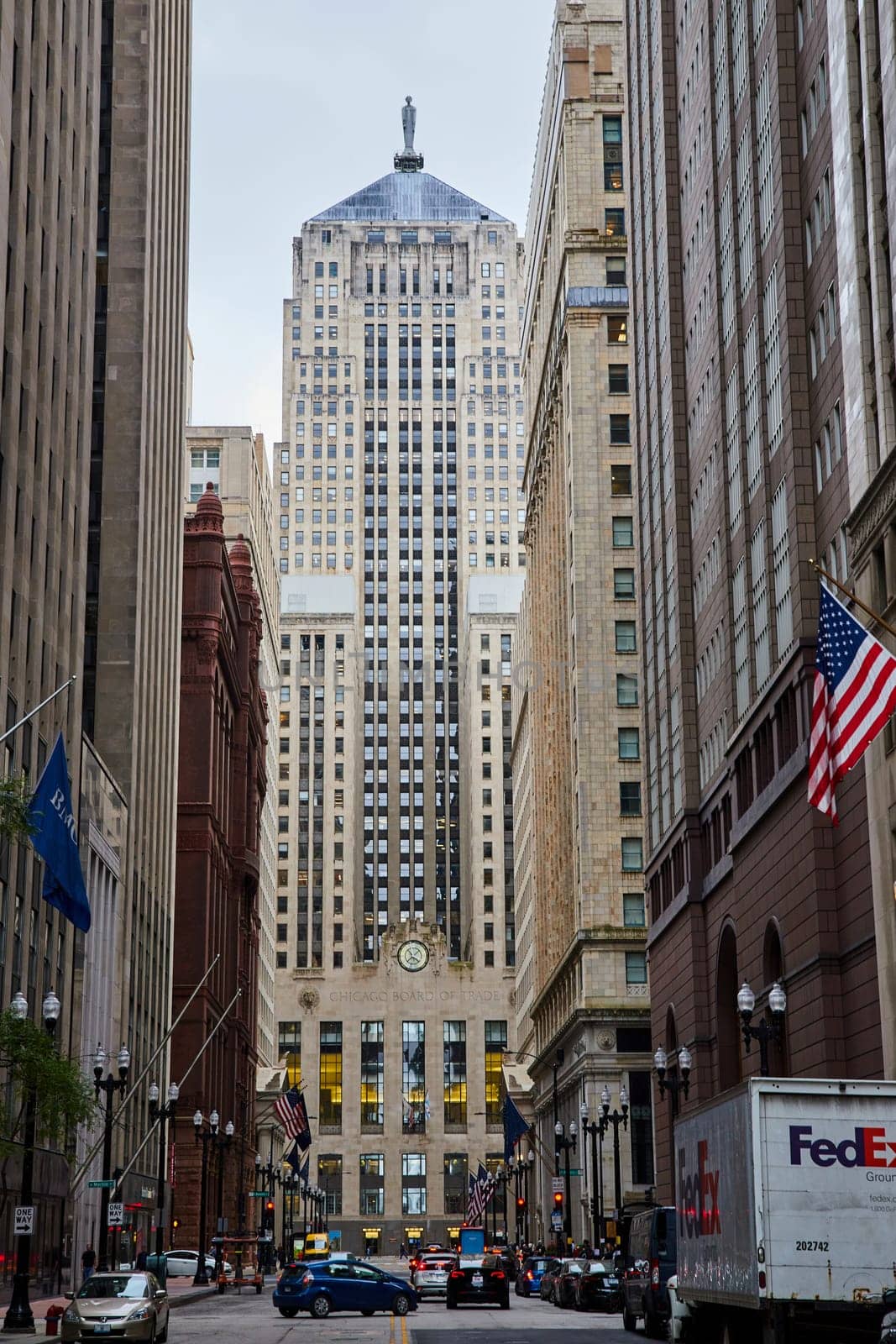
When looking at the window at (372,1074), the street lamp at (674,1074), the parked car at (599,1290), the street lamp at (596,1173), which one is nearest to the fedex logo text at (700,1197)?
the parked car at (599,1290)

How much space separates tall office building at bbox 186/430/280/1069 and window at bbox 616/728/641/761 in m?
46.6

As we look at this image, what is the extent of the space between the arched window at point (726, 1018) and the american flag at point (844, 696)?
3492 centimetres

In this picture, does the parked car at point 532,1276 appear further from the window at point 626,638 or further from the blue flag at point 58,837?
the blue flag at point 58,837

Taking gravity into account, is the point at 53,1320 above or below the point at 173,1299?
above

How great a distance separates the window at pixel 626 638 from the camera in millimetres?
103312

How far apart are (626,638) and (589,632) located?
7.12 ft

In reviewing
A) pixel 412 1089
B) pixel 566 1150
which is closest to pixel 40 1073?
pixel 566 1150

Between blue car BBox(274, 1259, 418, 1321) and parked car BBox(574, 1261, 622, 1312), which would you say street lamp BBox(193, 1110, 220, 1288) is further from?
parked car BBox(574, 1261, 622, 1312)

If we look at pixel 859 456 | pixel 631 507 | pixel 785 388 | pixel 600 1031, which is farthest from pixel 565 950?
pixel 859 456

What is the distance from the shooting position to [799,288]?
2180 inches

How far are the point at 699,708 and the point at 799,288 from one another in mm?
20541

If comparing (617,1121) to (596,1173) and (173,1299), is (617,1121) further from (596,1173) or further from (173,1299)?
(173,1299)

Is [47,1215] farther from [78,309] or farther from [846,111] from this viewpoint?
[846,111]

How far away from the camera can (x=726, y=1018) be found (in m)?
66.1
